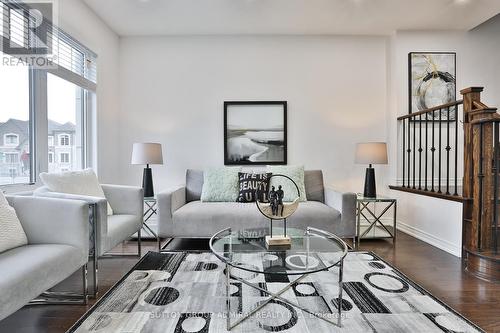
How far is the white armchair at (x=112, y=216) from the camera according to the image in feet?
6.77

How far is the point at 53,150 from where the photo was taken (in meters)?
2.87

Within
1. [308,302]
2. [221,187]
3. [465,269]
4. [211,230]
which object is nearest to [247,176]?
[221,187]

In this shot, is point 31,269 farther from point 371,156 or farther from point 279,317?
point 371,156

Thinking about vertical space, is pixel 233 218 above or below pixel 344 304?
above

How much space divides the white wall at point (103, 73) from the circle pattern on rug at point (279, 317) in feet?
8.93

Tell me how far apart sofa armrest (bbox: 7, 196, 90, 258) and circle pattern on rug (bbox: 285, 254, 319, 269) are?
1311 mm

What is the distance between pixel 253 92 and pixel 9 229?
119 inches

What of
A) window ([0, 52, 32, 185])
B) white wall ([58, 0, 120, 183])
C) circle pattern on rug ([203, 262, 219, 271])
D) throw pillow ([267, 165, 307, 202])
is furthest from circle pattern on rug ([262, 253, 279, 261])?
white wall ([58, 0, 120, 183])

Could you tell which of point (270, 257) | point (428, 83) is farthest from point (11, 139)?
point (428, 83)

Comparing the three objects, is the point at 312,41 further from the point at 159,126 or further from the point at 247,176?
the point at 159,126

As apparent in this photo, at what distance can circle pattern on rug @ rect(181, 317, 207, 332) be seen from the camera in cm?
161

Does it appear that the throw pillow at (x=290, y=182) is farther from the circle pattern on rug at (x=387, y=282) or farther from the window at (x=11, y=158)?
the window at (x=11, y=158)

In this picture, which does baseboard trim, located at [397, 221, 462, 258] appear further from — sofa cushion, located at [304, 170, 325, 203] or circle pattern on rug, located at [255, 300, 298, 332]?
circle pattern on rug, located at [255, 300, 298, 332]

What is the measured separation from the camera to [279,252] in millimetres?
1833
